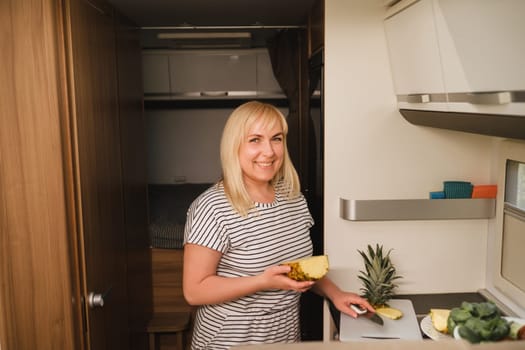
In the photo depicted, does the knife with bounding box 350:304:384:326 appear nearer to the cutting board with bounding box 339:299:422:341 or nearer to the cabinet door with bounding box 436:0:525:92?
the cutting board with bounding box 339:299:422:341

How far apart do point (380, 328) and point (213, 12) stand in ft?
6.46

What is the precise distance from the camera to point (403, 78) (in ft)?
5.66

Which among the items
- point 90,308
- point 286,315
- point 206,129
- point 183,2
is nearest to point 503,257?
point 286,315

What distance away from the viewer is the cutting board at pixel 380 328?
1560 millimetres

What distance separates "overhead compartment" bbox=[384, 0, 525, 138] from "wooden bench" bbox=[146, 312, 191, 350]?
5.95 feet

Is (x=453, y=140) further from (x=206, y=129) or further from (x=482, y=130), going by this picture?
(x=206, y=129)

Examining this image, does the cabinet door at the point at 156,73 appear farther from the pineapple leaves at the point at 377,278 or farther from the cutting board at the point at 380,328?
the cutting board at the point at 380,328

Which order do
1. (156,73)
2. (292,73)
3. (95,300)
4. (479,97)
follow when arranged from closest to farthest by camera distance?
(479,97) < (95,300) < (292,73) < (156,73)

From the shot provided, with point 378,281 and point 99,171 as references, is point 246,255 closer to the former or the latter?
point 378,281

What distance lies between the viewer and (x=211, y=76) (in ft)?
11.6

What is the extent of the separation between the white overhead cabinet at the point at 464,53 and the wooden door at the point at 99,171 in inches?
40.7

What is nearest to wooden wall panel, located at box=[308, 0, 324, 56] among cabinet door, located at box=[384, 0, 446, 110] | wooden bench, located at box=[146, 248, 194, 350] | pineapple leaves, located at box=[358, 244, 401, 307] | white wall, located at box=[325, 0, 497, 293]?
white wall, located at box=[325, 0, 497, 293]

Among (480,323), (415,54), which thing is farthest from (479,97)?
(480,323)

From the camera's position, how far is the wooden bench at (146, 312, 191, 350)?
9.05 feet
